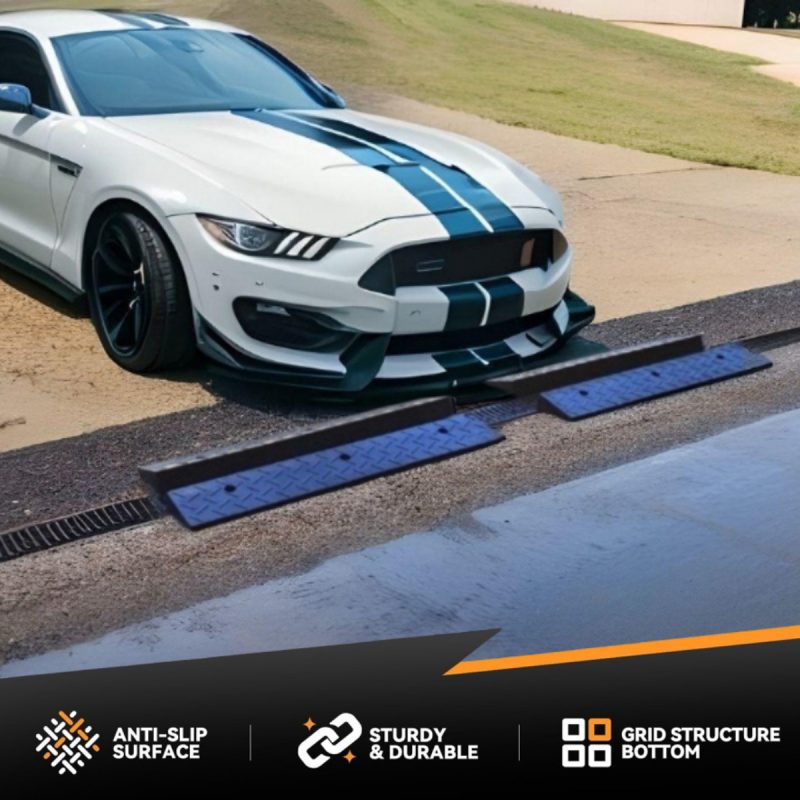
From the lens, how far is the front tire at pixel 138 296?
18.2 feet

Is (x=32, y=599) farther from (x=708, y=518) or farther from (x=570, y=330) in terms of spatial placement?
(x=570, y=330)

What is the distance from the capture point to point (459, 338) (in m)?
5.72

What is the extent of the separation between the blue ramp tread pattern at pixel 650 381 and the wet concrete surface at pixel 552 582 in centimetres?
71

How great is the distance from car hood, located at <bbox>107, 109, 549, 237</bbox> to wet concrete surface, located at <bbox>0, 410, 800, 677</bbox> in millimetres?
1445

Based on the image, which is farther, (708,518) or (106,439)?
(106,439)

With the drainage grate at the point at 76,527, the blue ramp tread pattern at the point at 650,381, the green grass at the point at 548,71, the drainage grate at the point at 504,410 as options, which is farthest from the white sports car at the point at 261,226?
the green grass at the point at 548,71

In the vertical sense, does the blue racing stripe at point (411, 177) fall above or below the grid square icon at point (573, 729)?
above

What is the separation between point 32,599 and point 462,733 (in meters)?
1.40

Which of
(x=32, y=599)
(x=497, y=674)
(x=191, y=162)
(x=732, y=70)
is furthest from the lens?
(x=732, y=70)

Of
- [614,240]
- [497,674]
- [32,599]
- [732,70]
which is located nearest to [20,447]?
[32,599]

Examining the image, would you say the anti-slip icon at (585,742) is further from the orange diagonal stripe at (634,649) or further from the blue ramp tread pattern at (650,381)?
the blue ramp tread pattern at (650,381)

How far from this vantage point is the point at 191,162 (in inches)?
222

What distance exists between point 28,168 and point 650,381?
10.1 feet

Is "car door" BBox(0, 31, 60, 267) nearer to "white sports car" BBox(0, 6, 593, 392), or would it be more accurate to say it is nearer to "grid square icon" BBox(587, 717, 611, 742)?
"white sports car" BBox(0, 6, 593, 392)
